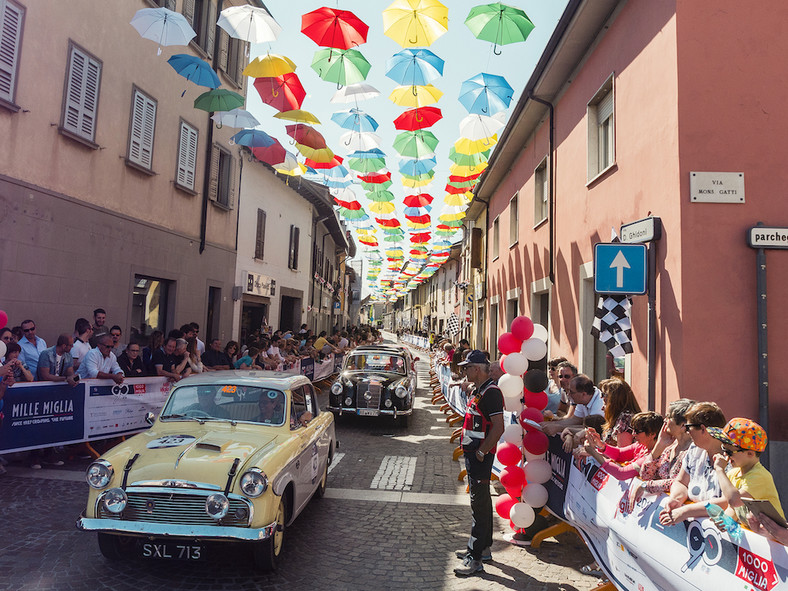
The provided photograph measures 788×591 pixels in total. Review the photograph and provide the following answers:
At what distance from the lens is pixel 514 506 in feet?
16.9

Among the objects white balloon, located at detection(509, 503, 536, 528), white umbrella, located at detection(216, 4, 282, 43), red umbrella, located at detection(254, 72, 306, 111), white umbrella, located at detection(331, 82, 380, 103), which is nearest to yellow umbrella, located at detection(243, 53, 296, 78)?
white umbrella, located at detection(216, 4, 282, 43)

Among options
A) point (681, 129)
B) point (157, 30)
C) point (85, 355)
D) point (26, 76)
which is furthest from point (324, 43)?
point (85, 355)

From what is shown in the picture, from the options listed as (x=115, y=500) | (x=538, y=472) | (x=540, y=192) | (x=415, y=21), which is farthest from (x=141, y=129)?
(x=538, y=472)

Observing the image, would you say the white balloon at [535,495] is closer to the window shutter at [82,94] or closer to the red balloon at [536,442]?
the red balloon at [536,442]

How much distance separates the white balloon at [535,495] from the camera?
17.1 feet

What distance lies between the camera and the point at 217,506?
3.95 meters

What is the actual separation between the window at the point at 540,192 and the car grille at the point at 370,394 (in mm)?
5390

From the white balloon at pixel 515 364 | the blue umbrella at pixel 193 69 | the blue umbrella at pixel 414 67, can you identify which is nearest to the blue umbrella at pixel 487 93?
the blue umbrella at pixel 414 67

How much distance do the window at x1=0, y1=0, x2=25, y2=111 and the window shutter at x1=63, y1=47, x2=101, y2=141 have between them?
1089mm

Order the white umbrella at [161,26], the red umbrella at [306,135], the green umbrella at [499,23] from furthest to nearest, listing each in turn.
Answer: the red umbrella at [306,135]
the white umbrella at [161,26]
the green umbrella at [499,23]

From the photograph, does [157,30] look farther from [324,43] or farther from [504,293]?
[504,293]

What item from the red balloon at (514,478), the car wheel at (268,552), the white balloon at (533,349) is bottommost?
the car wheel at (268,552)

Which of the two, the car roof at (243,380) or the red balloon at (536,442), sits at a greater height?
the car roof at (243,380)

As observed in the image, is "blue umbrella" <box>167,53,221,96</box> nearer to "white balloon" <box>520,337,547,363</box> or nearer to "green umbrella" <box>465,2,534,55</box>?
"green umbrella" <box>465,2,534,55</box>
